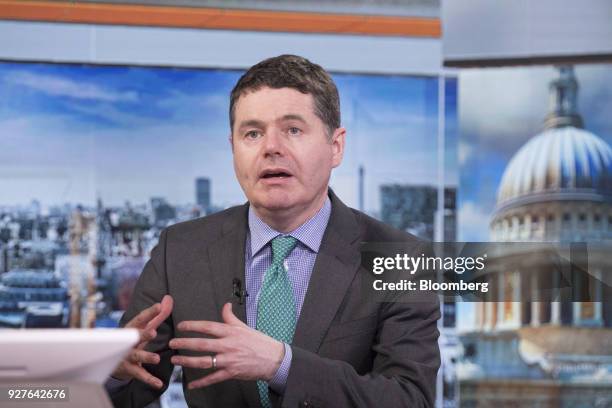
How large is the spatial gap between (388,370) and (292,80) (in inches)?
24.3

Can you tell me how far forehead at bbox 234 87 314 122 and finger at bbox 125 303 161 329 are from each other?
1.38 feet

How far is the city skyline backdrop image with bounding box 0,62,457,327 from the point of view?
4.08 meters

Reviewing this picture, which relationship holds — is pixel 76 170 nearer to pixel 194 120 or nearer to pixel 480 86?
pixel 194 120

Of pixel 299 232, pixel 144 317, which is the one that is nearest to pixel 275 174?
pixel 299 232

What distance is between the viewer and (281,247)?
2.00 m

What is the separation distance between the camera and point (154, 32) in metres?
4.17

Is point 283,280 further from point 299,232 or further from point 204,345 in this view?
point 204,345

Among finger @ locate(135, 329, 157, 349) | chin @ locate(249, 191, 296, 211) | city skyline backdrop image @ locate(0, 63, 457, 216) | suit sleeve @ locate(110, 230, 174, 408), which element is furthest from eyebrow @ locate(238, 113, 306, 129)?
city skyline backdrop image @ locate(0, 63, 457, 216)

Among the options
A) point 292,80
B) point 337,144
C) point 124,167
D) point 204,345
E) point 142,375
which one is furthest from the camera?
point 124,167

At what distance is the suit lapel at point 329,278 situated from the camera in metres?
1.90

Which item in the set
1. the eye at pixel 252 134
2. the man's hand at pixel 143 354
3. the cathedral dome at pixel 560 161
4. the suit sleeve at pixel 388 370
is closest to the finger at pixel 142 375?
the man's hand at pixel 143 354

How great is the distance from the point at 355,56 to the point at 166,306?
8.21ft

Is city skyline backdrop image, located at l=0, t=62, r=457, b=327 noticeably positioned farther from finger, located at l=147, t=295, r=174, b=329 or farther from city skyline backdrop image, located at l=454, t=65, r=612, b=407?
finger, located at l=147, t=295, r=174, b=329

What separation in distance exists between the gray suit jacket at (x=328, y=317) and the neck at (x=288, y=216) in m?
0.06
